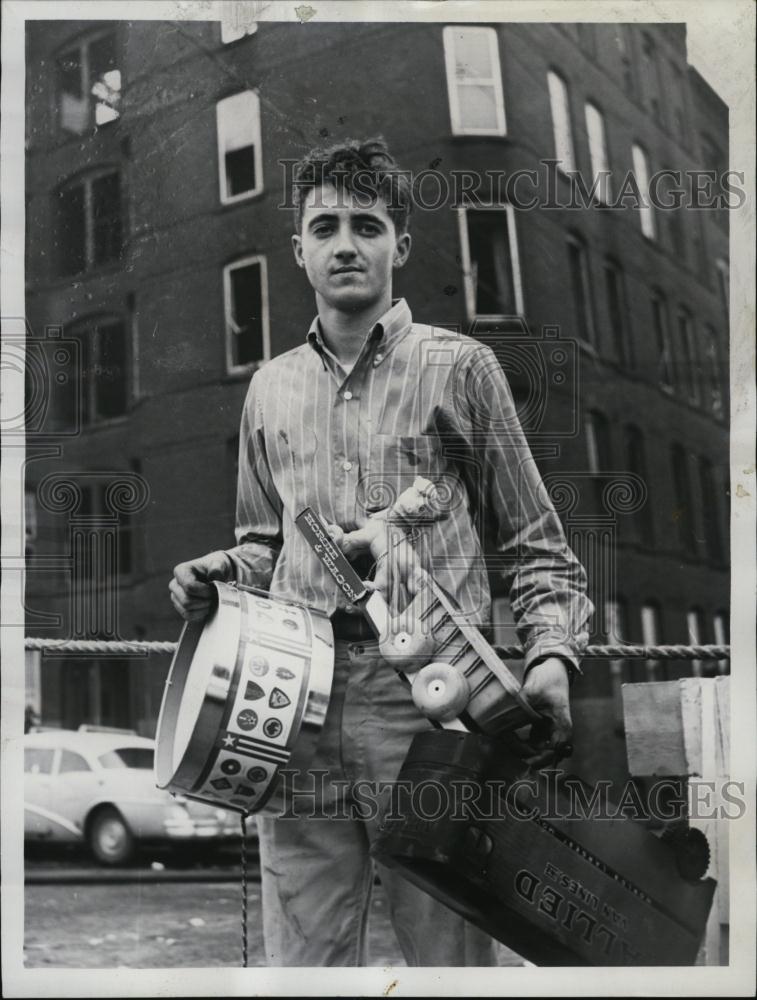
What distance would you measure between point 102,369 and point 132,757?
806 mm

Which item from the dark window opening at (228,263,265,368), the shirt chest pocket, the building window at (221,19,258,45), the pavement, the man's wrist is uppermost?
the building window at (221,19,258,45)

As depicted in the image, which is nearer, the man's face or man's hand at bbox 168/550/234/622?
man's hand at bbox 168/550/234/622

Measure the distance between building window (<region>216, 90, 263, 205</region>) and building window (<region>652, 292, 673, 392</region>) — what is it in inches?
34.4

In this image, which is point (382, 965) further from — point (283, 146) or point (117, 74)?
point (117, 74)

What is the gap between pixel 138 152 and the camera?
7.44 feet

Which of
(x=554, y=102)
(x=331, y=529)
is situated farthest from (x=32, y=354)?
(x=554, y=102)

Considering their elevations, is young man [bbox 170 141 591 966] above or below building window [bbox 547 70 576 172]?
below

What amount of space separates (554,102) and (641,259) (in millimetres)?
379

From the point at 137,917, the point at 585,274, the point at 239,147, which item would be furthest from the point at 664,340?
the point at 137,917

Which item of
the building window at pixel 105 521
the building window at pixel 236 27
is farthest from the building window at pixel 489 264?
the building window at pixel 105 521

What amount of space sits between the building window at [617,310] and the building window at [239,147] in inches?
29.8

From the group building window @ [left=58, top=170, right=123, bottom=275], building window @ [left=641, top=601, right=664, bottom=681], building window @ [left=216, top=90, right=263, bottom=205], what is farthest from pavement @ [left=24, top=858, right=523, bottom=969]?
building window @ [left=216, top=90, right=263, bottom=205]

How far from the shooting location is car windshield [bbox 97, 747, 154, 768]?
2156 mm

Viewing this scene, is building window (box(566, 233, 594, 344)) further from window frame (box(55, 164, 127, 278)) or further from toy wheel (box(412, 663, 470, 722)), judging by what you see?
window frame (box(55, 164, 127, 278))
